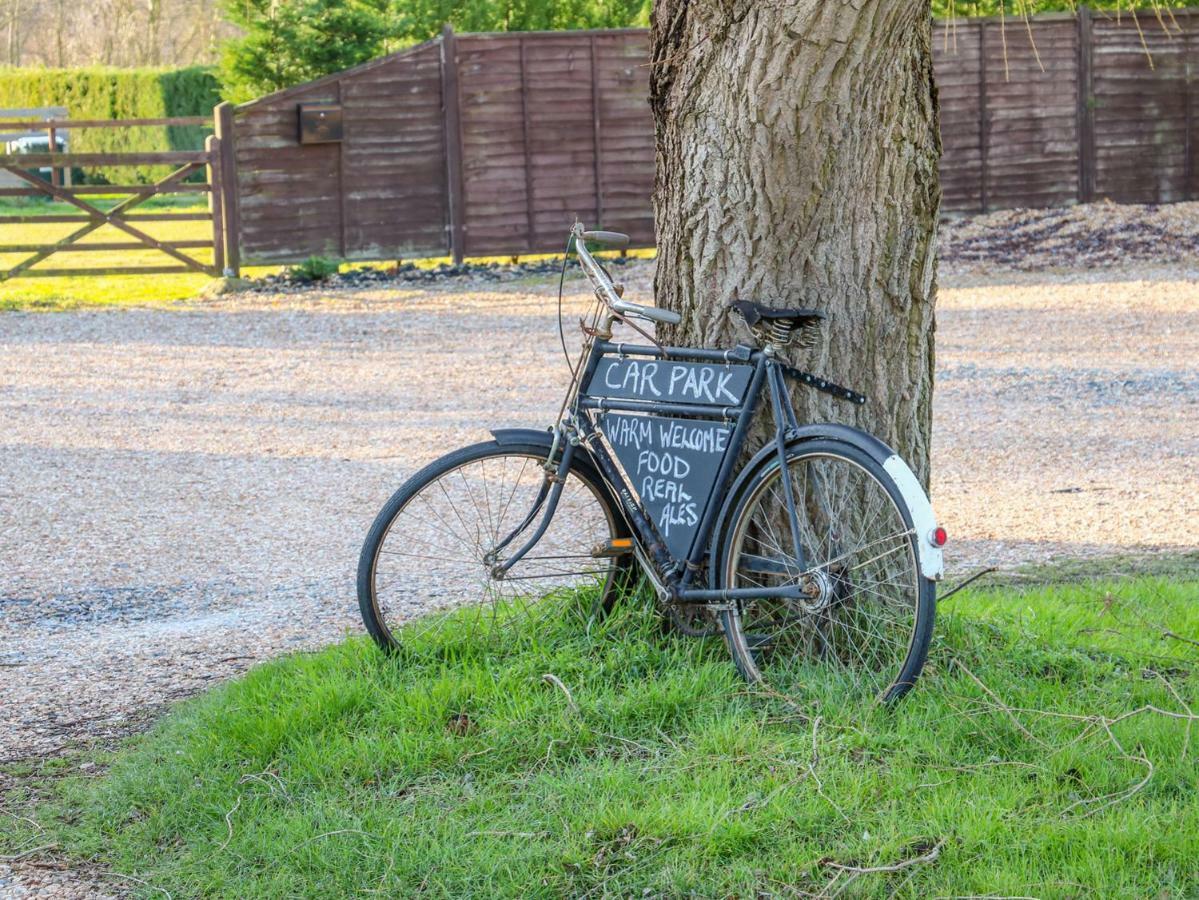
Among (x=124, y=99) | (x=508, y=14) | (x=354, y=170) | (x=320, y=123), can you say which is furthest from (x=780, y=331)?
(x=124, y=99)

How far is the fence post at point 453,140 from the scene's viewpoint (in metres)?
16.3

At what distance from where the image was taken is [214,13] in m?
34.0

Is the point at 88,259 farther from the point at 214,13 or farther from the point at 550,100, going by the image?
the point at 214,13

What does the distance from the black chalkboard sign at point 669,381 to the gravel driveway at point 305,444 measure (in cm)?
157

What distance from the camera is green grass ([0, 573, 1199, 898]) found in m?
2.90

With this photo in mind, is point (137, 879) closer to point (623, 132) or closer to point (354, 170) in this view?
point (354, 170)

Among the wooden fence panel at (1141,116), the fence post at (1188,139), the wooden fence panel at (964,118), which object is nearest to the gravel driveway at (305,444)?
the wooden fence panel at (964,118)

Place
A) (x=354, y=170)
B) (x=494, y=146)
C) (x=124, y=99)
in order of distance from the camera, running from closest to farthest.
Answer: (x=354, y=170)
(x=494, y=146)
(x=124, y=99)

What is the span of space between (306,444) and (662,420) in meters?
5.20

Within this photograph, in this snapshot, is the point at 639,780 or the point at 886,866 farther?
the point at 639,780

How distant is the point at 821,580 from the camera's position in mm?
3586

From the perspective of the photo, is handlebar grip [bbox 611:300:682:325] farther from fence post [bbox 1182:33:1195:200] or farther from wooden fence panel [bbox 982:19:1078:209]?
fence post [bbox 1182:33:1195:200]

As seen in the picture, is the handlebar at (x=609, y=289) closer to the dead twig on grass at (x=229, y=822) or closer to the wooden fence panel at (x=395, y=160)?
the dead twig on grass at (x=229, y=822)

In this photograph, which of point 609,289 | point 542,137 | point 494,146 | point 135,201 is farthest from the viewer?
point 542,137
